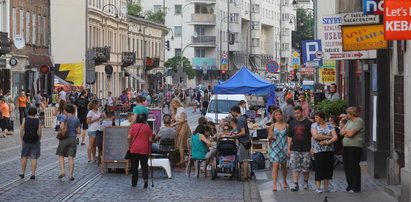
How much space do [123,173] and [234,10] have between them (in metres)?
112

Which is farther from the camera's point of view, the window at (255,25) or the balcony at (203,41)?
the window at (255,25)

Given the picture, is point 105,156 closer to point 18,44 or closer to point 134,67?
point 18,44

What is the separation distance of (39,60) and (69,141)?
4154cm

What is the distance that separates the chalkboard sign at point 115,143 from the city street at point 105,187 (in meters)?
0.40

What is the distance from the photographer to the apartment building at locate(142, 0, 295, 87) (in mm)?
125750

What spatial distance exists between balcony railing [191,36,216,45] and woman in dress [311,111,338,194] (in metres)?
105

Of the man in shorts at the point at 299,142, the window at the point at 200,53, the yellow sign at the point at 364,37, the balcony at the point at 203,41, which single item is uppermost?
the balcony at the point at 203,41

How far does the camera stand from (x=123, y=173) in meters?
24.1

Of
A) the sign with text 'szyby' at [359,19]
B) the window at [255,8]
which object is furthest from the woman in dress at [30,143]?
the window at [255,8]

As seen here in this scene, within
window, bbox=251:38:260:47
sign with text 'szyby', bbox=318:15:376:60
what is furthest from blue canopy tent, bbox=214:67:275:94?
window, bbox=251:38:260:47

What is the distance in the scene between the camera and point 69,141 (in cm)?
2195

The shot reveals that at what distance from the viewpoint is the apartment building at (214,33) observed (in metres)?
126

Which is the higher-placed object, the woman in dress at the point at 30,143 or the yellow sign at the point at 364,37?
the yellow sign at the point at 364,37

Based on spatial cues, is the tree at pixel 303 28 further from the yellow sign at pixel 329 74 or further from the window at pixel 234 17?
the yellow sign at pixel 329 74
